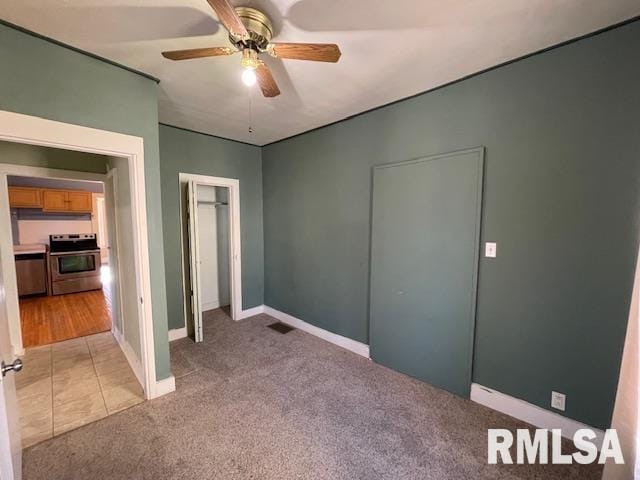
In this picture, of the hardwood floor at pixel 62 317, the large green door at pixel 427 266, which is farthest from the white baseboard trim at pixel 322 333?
the hardwood floor at pixel 62 317

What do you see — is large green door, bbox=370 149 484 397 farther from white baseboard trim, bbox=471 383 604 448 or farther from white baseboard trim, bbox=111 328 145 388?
white baseboard trim, bbox=111 328 145 388

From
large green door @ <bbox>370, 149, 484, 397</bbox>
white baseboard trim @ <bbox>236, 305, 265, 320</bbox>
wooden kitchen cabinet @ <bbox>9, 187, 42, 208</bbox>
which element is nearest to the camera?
large green door @ <bbox>370, 149, 484, 397</bbox>

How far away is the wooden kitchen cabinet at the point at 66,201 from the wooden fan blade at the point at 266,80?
603 cm

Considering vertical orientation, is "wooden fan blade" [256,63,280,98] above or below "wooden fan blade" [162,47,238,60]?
below

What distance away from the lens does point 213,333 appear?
3400mm

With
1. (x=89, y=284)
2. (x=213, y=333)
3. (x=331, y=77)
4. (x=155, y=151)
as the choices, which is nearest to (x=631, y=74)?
(x=331, y=77)

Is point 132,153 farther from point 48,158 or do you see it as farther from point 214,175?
point 48,158

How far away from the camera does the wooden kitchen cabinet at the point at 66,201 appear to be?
5.13m

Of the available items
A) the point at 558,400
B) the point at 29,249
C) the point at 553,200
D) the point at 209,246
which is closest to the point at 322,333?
the point at 558,400

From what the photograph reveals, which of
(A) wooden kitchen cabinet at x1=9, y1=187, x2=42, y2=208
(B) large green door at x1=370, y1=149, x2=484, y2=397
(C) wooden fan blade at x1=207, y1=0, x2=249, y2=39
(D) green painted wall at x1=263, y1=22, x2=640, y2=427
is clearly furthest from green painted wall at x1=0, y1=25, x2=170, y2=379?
(A) wooden kitchen cabinet at x1=9, y1=187, x2=42, y2=208

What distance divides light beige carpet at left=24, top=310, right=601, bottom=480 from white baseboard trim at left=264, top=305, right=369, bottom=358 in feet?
0.87

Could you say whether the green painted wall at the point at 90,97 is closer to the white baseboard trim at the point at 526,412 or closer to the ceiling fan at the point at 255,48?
the ceiling fan at the point at 255,48

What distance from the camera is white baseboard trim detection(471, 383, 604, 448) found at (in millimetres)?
1749

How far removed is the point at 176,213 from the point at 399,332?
299 cm
